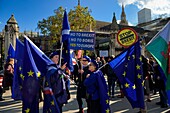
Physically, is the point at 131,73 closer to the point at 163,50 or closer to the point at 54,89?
the point at 163,50

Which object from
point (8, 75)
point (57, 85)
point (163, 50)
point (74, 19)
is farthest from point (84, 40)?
point (74, 19)

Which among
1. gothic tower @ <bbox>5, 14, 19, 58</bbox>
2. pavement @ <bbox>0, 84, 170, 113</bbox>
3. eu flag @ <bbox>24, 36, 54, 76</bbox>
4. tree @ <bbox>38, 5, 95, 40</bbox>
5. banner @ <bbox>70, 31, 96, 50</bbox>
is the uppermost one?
tree @ <bbox>38, 5, 95, 40</bbox>

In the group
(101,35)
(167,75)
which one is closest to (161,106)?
(167,75)

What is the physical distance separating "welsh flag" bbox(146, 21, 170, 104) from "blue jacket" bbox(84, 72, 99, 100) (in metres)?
1.70

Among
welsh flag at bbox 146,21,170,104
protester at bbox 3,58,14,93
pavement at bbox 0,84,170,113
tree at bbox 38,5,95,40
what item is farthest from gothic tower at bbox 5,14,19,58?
welsh flag at bbox 146,21,170,104

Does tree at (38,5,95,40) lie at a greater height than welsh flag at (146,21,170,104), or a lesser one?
greater

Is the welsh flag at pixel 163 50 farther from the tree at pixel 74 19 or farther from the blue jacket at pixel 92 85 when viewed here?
the tree at pixel 74 19

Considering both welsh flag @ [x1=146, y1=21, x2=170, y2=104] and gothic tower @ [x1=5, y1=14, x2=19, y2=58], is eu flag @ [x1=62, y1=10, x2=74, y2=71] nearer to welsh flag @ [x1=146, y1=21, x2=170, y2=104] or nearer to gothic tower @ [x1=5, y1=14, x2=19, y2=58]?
welsh flag @ [x1=146, y1=21, x2=170, y2=104]

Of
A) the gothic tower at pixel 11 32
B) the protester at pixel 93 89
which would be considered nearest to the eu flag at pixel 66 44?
the protester at pixel 93 89

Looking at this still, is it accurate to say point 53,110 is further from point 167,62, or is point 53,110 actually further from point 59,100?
point 167,62

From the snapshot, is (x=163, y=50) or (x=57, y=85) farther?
(x=163, y=50)

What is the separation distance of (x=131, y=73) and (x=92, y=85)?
120cm

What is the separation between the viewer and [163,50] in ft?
17.4

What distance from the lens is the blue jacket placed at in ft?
15.7
